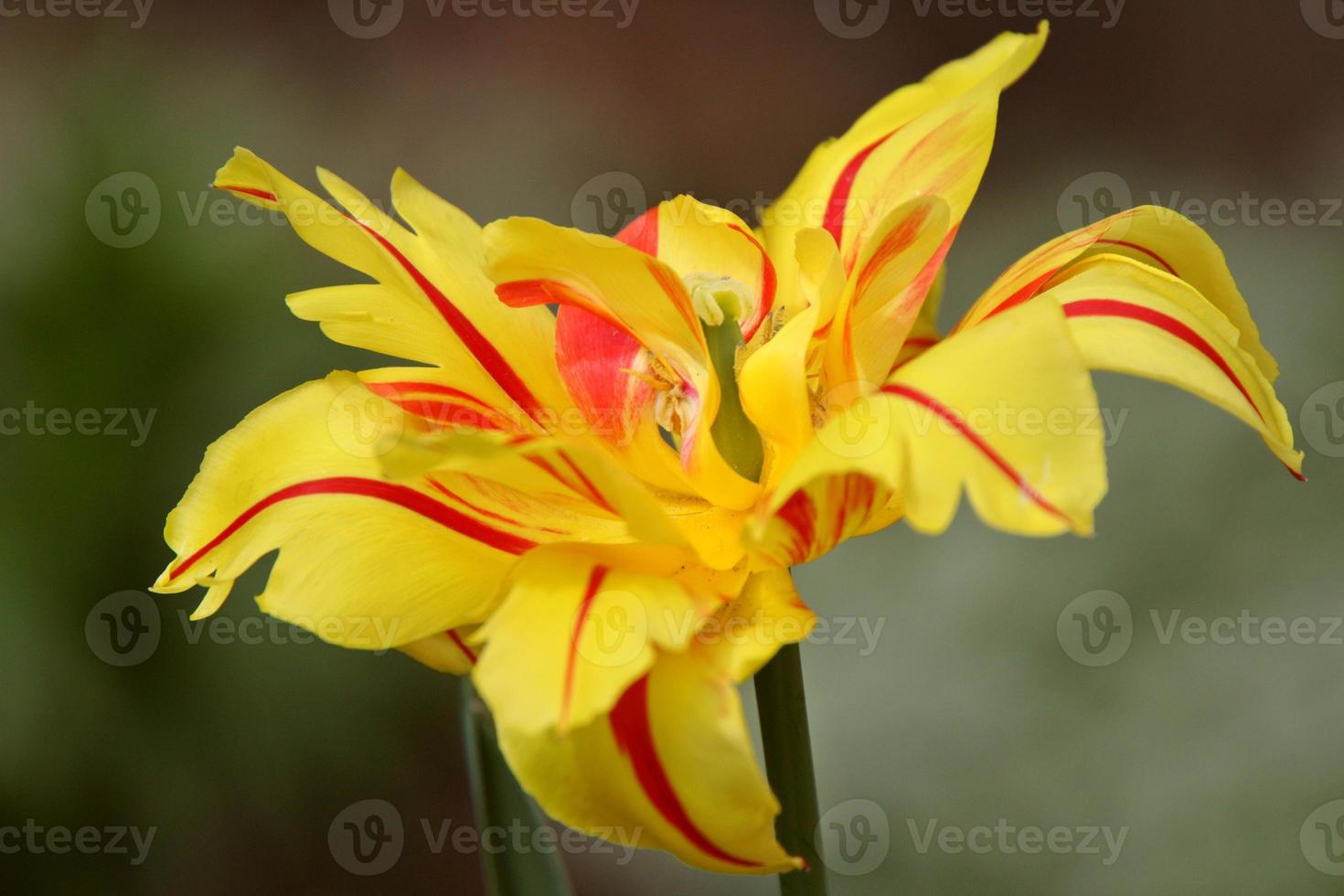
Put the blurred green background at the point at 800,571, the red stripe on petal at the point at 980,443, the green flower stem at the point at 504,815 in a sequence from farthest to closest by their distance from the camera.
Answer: the blurred green background at the point at 800,571 → the green flower stem at the point at 504,815 → the red stripe on petal at the point at 980,443

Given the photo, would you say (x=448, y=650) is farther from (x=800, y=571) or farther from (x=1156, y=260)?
(x=800, y=571)

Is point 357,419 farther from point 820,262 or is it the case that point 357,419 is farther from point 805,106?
point 805,106

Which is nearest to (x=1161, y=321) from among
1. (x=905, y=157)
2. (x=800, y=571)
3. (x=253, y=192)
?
(x=905, y=157)

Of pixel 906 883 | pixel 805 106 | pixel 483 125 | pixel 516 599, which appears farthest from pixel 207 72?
pixel 516 599

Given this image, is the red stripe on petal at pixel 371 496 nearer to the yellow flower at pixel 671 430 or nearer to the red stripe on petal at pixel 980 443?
the yellow flower at pixel 671 430

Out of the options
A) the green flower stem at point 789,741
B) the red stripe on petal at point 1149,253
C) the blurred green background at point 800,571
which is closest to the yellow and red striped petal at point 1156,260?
the red stripe on petal at point 1149,253

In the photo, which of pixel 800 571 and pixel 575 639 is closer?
pixel 575 639
